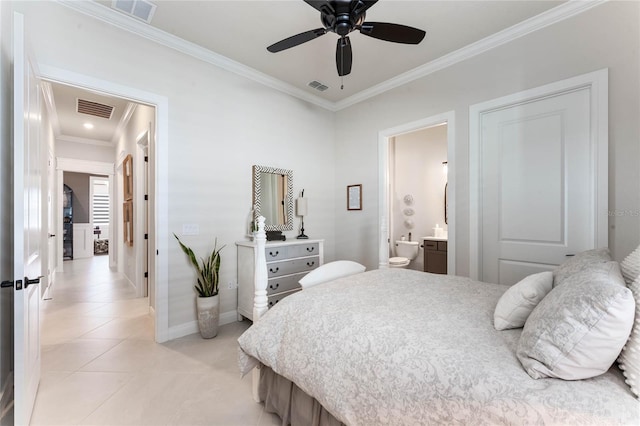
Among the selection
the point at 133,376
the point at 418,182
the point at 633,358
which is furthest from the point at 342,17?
the point at 418,182

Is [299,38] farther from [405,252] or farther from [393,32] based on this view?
[405,252]

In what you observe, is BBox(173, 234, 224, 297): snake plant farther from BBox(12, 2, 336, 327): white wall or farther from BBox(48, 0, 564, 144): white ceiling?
BBox(48, 0, 564, 144): white ceiling

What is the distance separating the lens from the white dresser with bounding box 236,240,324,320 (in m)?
2.89

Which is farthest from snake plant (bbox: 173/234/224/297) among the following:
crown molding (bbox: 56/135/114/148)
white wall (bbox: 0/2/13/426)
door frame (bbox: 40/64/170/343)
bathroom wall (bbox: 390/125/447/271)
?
crown molding (bbox: 56/135/114/148)

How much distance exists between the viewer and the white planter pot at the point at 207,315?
261 centimetres

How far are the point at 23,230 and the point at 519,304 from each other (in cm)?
240

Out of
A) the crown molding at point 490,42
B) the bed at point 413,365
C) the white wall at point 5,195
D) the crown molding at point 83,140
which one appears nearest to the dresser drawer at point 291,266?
the bed at point 413,365

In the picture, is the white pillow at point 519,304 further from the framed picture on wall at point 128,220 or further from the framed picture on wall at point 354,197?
the framed picture on wall at point 128,220

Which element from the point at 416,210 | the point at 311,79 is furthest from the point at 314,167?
the point at 416,210

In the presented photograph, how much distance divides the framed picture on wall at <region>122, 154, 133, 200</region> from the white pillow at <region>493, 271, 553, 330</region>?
16.0 feet

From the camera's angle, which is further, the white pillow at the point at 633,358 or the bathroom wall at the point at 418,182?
the bathroom wall at the point at 418,182

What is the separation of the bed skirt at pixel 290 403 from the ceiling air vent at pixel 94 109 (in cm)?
435

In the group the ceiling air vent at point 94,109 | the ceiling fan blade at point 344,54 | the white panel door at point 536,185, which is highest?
the ceiling air vent at point 94,109

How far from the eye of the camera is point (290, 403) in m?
1.50
